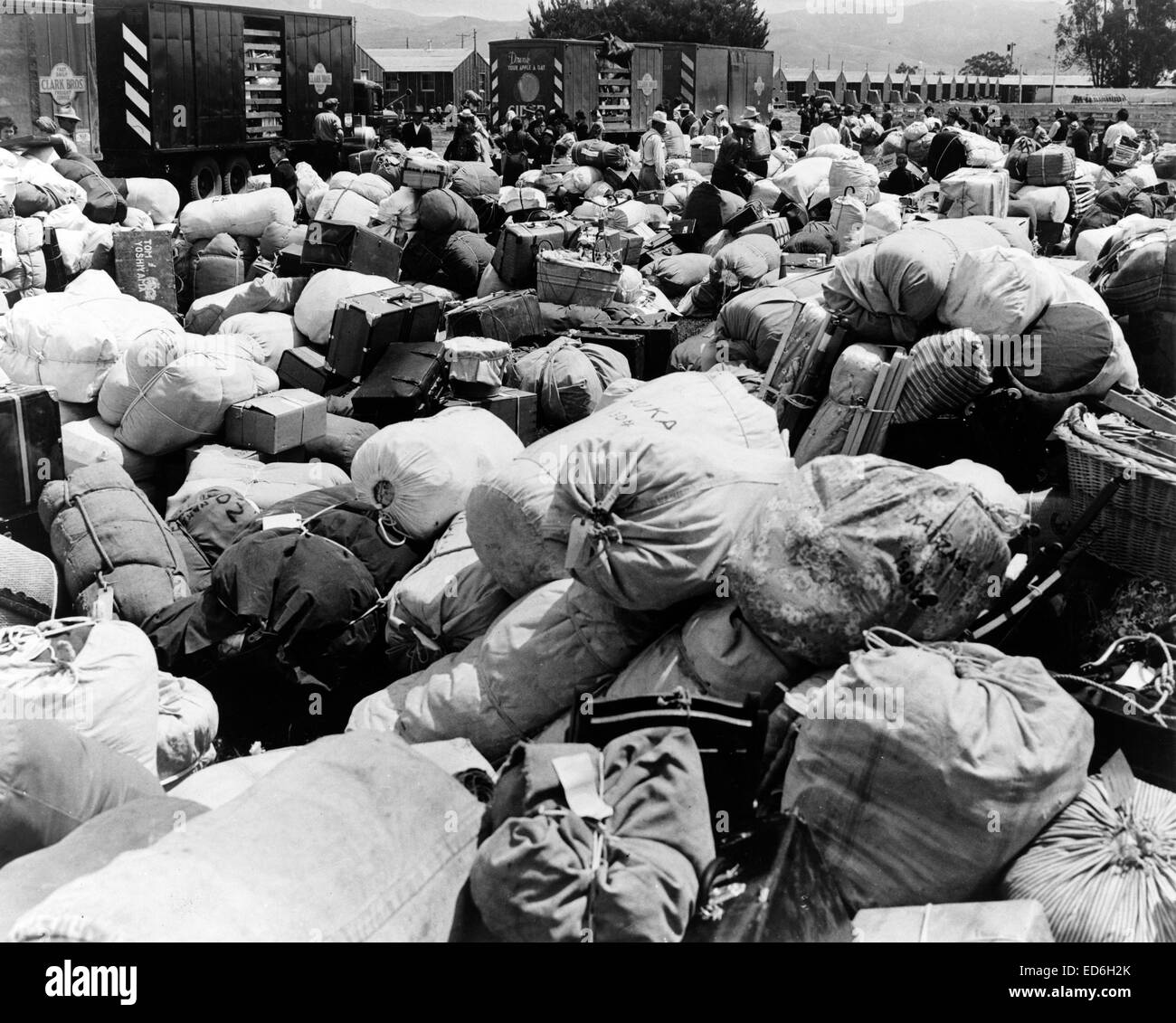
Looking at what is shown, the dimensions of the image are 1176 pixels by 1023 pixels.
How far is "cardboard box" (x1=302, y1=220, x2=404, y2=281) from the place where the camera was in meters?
6.22

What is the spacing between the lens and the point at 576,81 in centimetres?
2153

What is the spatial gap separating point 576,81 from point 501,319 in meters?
17.1

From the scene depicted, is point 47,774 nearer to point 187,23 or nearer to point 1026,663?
point 1026,663

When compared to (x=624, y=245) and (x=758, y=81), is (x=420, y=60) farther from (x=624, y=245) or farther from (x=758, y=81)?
(x=624, y=245)

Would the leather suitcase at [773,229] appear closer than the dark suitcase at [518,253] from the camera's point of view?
No

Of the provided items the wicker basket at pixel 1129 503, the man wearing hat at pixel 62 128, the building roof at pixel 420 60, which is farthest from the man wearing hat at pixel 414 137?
the building roof at pixel 420 60

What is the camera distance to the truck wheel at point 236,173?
14.0 metres

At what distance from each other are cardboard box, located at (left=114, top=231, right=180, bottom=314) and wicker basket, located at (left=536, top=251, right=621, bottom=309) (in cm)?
203

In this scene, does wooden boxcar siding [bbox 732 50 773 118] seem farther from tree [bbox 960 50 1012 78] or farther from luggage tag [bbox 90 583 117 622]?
luggage tag [bbox 90 583 117 622]

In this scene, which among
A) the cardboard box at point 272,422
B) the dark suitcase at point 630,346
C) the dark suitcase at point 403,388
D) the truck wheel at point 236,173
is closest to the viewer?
the cardboard box at point 272,422

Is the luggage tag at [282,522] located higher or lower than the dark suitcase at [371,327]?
lower

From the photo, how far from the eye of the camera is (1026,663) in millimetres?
2236

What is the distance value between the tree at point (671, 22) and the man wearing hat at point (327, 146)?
22499 mm

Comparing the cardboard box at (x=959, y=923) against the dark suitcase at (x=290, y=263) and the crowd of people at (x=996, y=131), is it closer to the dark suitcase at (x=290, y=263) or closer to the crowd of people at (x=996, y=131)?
the dark suitcase at (x=290, y=263)
